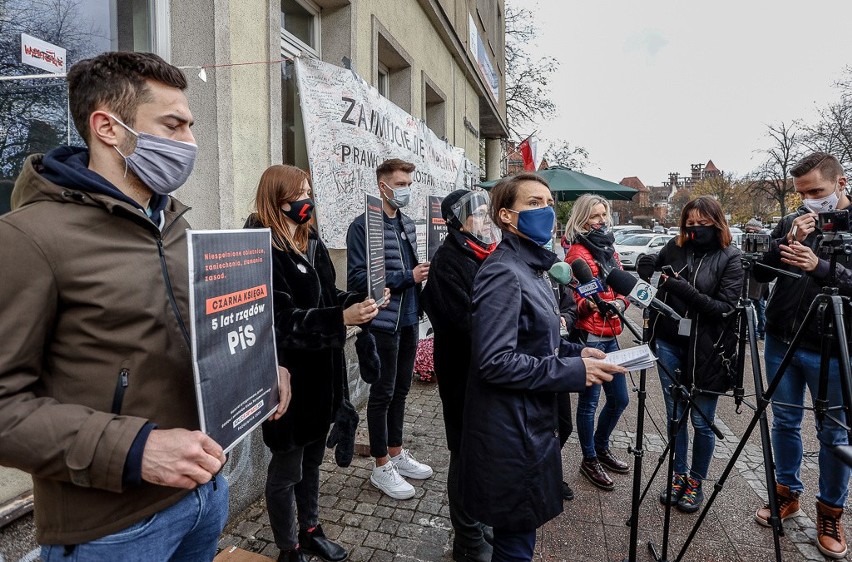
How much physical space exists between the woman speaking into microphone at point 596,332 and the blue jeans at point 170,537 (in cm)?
267

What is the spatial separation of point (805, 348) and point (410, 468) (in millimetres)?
2639

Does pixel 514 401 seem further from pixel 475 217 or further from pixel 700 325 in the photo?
pixel 700 325

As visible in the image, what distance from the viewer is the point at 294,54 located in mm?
4988

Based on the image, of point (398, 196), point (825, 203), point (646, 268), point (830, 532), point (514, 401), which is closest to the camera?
point (514, 401)

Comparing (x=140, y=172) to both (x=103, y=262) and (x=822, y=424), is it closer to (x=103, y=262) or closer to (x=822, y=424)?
(x=103, y=262)

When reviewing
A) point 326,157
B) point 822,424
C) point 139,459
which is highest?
point 326,157

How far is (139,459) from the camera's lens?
115 cm

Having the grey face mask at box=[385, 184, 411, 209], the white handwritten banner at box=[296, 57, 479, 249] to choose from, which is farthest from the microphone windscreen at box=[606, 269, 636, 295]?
the white handwritten banner at box=[296, 57, 479, 249]

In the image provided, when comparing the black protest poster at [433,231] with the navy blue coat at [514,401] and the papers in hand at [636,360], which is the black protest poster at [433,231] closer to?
the navy blue coat at [514,401]

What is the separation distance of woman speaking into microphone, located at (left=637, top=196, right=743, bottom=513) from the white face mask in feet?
1.50

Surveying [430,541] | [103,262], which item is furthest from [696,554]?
[103,262]

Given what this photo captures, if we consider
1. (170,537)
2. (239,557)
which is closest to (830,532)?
(239,557)

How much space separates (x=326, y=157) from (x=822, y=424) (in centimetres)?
397

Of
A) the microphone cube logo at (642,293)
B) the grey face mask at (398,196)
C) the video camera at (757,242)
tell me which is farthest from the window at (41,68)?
the video camera at (757,242)
